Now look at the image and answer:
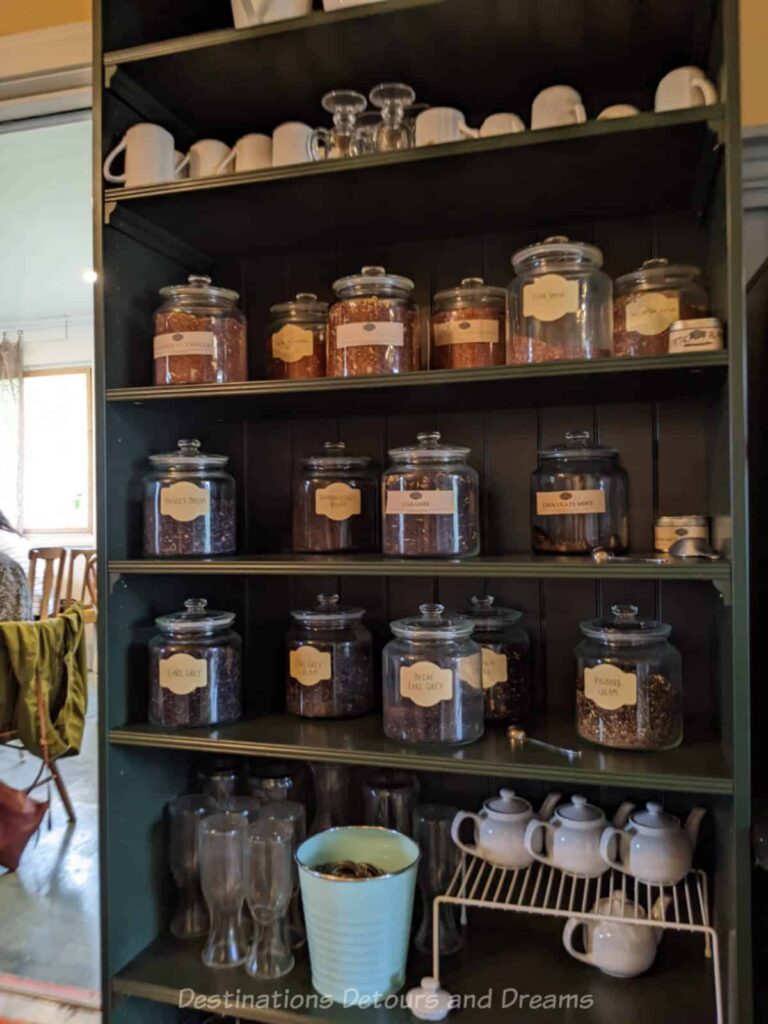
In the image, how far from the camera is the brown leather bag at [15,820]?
227cm

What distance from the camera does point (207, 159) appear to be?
4.54 ft

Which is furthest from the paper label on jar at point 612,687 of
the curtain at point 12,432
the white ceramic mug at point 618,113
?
the curtain at point 12,432

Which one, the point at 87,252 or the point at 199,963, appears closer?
the point at 199,963

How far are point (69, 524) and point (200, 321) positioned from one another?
455 centimetres

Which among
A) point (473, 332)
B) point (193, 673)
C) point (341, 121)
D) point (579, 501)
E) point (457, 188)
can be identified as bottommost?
point (193, 673)

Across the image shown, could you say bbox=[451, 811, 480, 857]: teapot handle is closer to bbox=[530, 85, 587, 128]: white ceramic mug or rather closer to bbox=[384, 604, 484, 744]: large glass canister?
bbox=[384, 604, 484, 744]: large glass canister

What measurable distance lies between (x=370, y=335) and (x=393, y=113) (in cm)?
38

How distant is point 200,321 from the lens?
4.56 feet

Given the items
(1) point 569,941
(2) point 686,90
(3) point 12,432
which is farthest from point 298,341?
(3) point 12,432

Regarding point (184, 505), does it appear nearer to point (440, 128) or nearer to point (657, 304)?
point (440, 128)

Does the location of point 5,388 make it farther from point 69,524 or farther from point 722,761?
point 722,761

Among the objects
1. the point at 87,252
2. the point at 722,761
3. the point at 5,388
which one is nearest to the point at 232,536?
the point at 722,761

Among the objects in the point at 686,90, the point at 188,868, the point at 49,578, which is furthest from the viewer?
the point at 49,578

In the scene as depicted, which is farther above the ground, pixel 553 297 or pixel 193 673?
pixel 553 297
